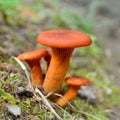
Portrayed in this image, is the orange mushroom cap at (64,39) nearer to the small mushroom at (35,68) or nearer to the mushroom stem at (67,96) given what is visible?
the small mushroom at (35,68)

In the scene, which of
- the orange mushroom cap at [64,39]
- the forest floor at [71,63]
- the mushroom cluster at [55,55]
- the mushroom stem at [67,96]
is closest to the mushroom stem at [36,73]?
the mushroom cluster at [55,55]

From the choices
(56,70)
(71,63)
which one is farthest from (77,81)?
(71,63)

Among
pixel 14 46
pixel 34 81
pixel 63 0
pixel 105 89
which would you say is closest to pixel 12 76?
pixel 34 81

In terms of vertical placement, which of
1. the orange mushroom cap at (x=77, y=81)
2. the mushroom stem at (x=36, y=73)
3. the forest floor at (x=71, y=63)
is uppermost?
the orange mushroom cap at (x=77, y=81)

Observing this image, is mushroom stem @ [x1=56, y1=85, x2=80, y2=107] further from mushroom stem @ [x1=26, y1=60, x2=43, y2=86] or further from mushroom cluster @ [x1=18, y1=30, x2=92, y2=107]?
Result: mushroom stem @ [x1=26, y1=60, x2=43, y2=86]

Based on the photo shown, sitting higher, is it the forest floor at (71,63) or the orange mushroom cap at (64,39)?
the orange mushroom cap at (64,39)

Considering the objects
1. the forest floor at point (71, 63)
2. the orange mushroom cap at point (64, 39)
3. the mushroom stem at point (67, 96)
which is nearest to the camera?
the orange mushroom cap at point (64, 39)

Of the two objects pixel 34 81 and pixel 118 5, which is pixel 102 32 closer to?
pixel 118 5

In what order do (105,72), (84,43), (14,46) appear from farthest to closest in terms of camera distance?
(105,72)
(14,46)
(84,43)
